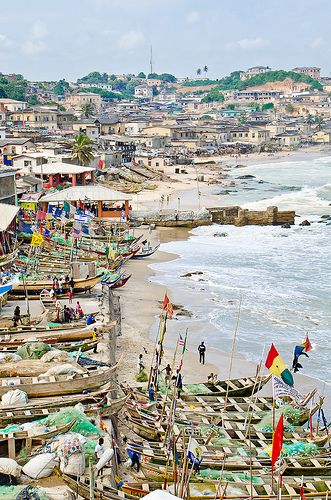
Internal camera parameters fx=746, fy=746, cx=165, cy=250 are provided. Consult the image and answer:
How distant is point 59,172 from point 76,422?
42.4 m

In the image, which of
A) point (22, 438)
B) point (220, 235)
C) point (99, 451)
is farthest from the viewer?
point (220, 235)

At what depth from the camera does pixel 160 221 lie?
56.6 m

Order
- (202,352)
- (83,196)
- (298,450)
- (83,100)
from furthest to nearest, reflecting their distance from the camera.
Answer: (83,100) < (83,196) < (202,352) < (298,450)

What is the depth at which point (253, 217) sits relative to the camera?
59062 mm

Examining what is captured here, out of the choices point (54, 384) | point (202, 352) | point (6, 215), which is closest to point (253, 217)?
point (6, 215)

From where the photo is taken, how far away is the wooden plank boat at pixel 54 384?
1891 centimetres

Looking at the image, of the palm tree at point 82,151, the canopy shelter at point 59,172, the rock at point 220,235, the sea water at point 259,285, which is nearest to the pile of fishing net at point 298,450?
the sea water at point 259,285

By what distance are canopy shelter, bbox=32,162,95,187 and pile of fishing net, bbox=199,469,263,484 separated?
139 ft

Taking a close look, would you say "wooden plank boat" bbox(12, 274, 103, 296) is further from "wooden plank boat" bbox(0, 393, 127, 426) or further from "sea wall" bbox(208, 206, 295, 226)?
"sea wall" bbox(208, 206, 295, 226)

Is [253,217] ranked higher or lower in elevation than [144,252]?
lower

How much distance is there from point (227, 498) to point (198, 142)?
4489 inches

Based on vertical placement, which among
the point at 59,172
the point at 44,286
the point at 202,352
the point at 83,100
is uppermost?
the point at 83,100

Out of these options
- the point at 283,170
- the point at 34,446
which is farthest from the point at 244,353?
the point at 283,170

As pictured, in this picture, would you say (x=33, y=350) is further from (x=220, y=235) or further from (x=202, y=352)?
(x=220, y=235)
